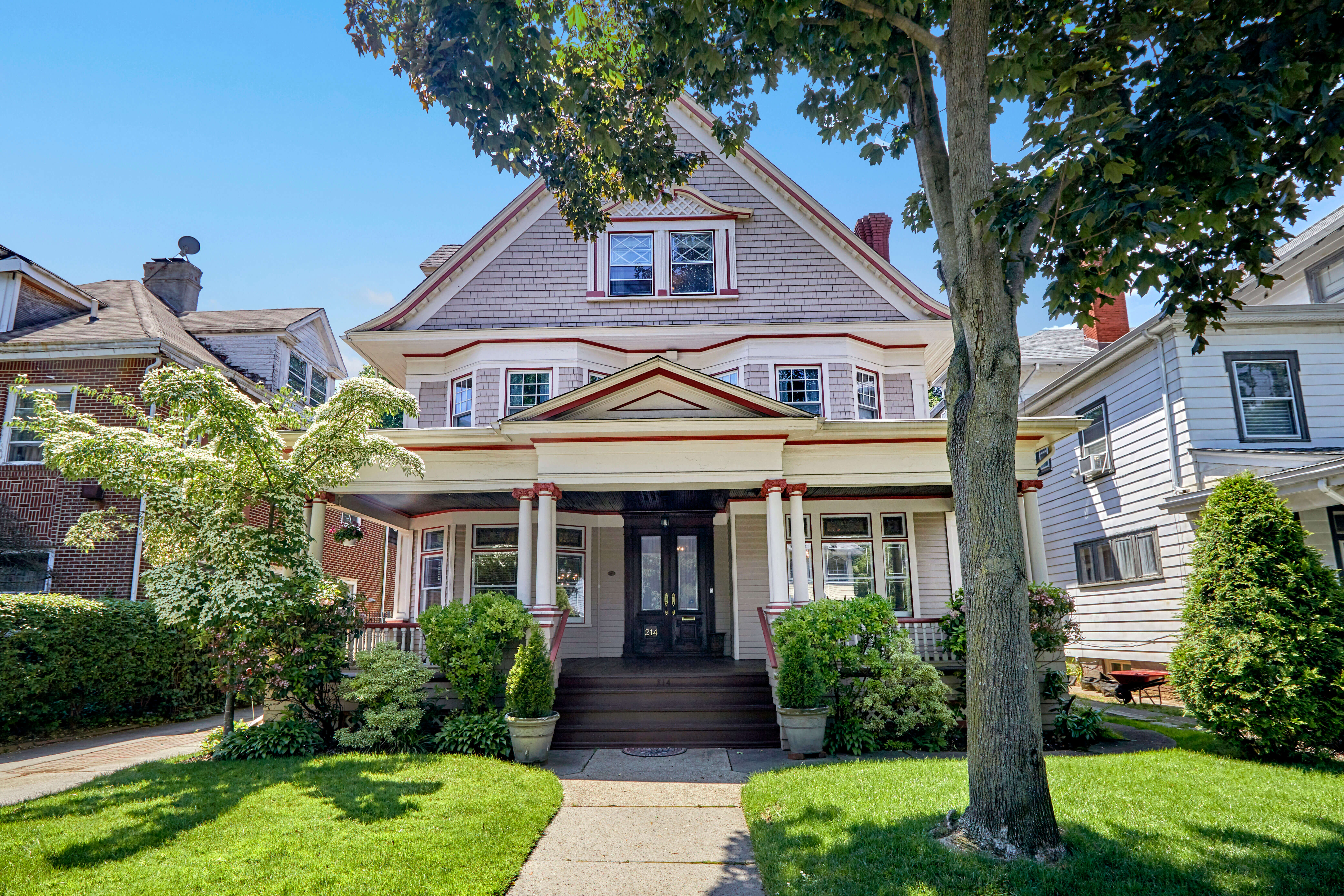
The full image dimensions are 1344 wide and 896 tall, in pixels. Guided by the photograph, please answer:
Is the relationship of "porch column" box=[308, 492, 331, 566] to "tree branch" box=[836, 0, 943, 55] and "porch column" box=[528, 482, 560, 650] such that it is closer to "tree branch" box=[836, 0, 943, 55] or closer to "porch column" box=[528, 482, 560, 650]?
"porch column" box=[528, 482, 560, 650]

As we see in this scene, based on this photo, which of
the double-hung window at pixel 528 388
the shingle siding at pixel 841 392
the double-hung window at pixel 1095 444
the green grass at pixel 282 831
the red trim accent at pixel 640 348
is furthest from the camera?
the double-hung window at pixel 1095 444

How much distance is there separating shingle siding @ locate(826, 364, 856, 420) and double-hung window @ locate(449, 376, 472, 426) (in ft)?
20.8

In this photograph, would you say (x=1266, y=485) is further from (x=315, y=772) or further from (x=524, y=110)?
(x=315, y=772)

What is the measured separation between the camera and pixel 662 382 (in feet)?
35.4

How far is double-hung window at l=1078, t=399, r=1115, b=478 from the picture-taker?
47.7 feet

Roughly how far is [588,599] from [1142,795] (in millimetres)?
8912

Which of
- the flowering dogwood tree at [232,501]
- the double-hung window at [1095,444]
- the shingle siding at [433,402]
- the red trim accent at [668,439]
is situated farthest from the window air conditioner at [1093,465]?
the flowering dogwood tree at [232,501]

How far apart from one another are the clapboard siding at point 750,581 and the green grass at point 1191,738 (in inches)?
203

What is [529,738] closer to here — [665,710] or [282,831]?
[665,710]

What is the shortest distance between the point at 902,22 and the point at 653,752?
8.05 meters

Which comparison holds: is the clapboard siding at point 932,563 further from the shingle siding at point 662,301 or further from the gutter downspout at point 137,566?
the gutter downspout at point 137,566

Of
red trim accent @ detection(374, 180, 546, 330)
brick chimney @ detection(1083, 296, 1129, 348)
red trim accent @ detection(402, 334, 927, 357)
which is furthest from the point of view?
brick chimney @ detection(1083, 296, 1129, 348)

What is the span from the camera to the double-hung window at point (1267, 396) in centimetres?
1226

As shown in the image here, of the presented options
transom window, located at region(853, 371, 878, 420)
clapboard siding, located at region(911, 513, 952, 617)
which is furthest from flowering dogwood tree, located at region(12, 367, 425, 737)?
clapboard siding, located at region(911, 513, 952, 617)
